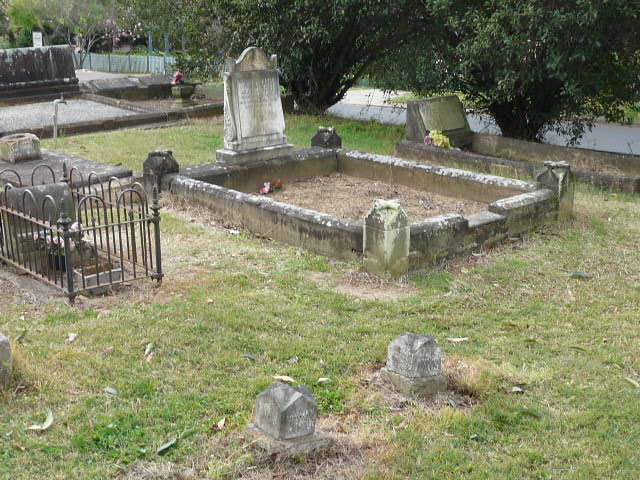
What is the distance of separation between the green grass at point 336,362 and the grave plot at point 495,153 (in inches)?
A: 142

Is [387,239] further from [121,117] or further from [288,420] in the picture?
[121,117]

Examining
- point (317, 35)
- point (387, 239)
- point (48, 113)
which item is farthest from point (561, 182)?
point (48, 113)

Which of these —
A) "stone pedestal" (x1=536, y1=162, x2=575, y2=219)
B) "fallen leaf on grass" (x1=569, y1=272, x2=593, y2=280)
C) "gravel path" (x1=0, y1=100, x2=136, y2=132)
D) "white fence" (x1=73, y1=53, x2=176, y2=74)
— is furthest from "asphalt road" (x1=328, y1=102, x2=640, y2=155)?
"white fence" (x1=73, y1=53, x2=176, y2=74)

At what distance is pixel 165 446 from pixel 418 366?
198 centimetres

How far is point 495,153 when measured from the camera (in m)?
15.5

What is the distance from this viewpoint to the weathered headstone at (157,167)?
39.5 ft

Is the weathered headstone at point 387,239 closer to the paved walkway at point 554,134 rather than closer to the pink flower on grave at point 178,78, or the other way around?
the paved walkway at point 554,134

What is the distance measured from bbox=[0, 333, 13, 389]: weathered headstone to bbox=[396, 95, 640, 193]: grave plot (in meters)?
9.05

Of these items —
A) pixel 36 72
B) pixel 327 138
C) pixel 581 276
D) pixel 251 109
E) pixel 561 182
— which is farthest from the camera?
pixel 36 72

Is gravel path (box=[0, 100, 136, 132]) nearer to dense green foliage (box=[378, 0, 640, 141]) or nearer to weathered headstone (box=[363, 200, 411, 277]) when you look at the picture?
dense green foliage (box=[378, 0, 640, 141])

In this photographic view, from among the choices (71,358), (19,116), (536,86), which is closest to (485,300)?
(71,358)

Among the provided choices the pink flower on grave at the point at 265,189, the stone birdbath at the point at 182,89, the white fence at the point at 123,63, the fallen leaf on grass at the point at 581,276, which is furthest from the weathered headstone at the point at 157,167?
the white fence at the point at 123,63

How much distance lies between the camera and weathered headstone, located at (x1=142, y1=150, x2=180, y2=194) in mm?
12039

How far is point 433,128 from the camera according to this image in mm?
15438
